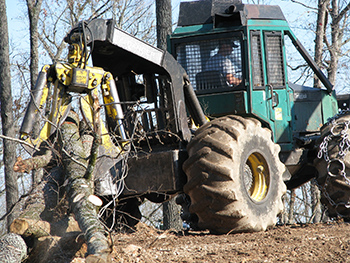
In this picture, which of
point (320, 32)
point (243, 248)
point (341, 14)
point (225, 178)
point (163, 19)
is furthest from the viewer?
point (341, 14)

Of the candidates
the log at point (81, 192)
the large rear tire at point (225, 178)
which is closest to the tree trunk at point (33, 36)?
the log at point (81, 192)

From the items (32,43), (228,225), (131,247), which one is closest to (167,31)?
(32,43)

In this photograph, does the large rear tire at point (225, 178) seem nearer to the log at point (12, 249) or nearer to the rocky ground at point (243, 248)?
the rocky ground at point (243, 248)

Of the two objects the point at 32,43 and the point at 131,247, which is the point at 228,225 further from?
the point at 32,43

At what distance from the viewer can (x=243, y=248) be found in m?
5.28

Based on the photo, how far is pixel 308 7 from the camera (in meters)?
17.0

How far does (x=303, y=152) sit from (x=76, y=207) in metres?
4.32

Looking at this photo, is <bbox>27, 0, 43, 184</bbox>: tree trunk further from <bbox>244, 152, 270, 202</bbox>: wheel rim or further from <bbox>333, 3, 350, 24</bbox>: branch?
<bbox>333, 3, 350, 24</bbox>: branch

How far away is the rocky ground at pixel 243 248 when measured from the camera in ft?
16.2

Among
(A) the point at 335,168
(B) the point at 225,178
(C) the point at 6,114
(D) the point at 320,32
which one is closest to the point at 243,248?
(B) the point at 225,178

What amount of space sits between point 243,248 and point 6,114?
8.78 metres

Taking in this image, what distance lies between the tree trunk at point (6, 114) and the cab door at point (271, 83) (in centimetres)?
693

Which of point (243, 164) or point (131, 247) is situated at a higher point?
point (243, 164)

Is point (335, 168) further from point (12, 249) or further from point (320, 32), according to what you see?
point (320, 32)
